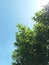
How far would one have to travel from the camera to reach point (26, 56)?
21.8m

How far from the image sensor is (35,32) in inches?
890

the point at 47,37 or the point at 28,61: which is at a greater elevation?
the point at 47,37

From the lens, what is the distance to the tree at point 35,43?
21484 mm

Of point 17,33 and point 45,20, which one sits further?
point 17,33

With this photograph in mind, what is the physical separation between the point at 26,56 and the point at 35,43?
1431 millimetres

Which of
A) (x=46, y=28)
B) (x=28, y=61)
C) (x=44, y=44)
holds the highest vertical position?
(x=46, y=28)

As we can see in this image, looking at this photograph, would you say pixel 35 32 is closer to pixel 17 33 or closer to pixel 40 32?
pixel 40 32

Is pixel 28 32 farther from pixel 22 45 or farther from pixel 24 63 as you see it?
pixel 24 63

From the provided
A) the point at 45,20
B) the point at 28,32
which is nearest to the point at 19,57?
the point at 28,32

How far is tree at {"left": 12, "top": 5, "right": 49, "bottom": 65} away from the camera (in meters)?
21.5

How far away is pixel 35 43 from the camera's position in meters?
21.9

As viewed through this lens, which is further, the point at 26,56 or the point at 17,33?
the point at 17,33

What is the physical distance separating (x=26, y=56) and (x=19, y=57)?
116cm

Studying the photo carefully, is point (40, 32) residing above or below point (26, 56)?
above
